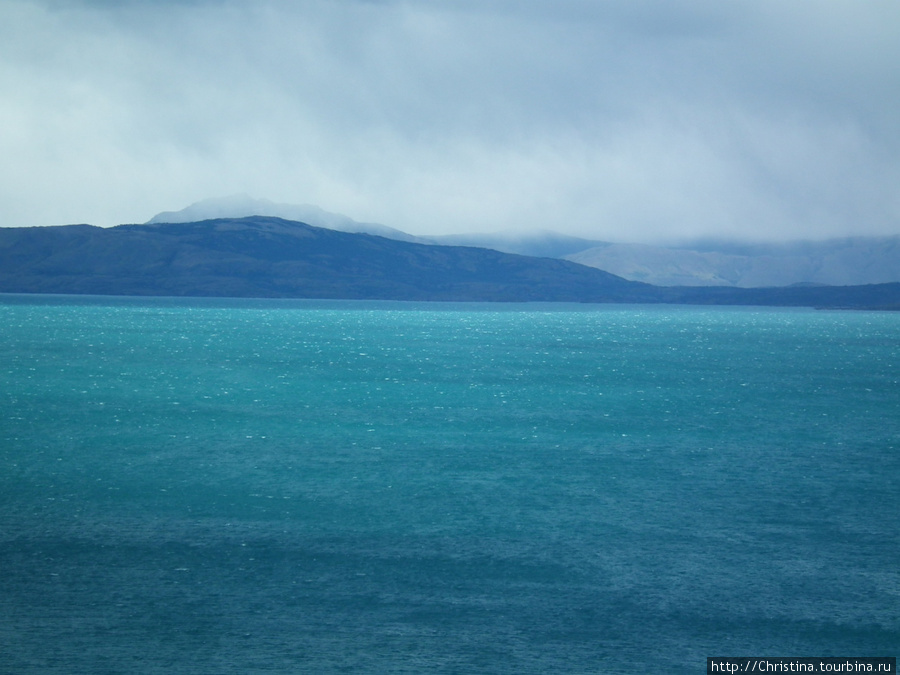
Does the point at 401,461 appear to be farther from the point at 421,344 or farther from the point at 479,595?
the point at 421,344

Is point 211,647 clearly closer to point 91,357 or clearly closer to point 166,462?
point 166,462

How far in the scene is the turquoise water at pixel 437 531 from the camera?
17328mm

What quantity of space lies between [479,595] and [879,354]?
96750 mm

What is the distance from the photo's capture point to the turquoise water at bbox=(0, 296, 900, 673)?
56.9 feet

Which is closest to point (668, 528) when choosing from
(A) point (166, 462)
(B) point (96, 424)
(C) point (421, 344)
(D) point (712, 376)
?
(A) point (166, 462)

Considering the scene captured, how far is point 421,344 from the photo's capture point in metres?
108

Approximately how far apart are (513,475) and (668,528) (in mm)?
7487

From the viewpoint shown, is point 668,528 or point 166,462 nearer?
point 668,528

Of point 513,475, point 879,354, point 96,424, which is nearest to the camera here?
point 513,475

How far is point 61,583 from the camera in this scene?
19.6 metres

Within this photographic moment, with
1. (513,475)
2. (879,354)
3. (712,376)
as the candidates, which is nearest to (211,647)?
(513,475)

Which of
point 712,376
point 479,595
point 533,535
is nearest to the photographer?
point 479,595

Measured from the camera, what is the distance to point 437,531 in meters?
24.2

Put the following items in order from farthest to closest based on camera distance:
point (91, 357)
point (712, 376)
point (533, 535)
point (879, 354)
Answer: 1. point (879, 354)
2. point (91, 357)
3. point (712, 376)
4. point (533, 535)
